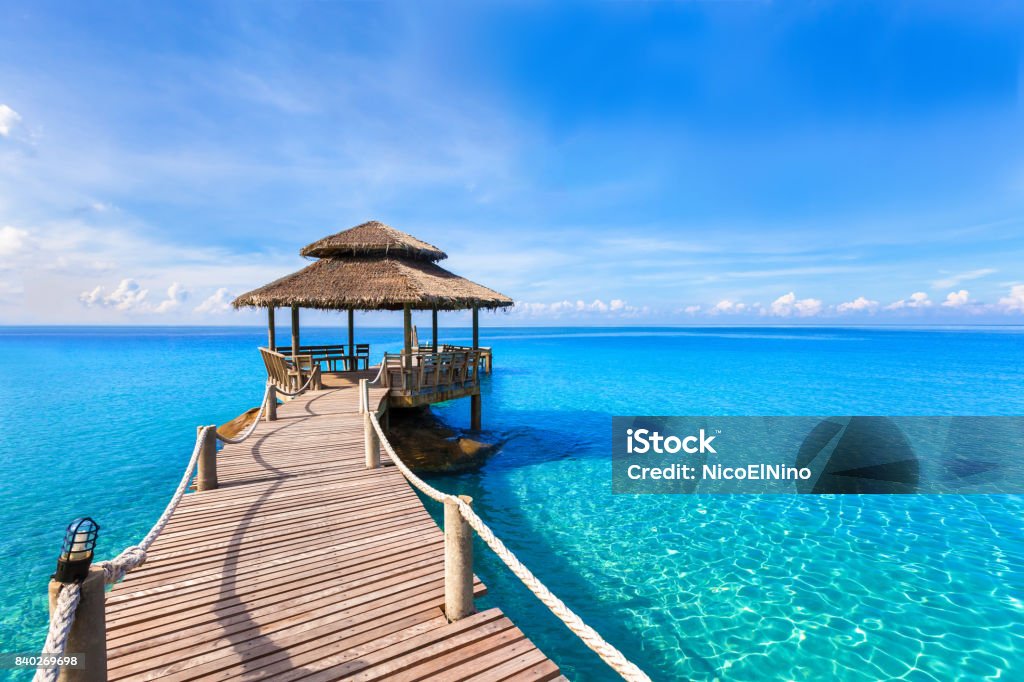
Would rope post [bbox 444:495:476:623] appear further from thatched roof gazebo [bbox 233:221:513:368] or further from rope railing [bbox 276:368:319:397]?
rope railing [bbox 276:368:319:397]

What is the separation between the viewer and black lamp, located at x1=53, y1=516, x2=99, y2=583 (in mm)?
2088

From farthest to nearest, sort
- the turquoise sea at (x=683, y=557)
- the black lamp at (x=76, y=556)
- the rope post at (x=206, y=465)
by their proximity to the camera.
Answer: the rope post at (x=206, y=465), the turquoise sea at (x=683, y=557), the black lamp at (x=76, y=556)

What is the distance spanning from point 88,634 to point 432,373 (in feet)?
36.3

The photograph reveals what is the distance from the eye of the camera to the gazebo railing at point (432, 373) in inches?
494

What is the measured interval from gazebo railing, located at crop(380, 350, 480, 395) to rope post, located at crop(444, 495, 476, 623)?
30.3ft

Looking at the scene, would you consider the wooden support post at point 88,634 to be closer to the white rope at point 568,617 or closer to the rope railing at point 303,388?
the white rope at point 568,617

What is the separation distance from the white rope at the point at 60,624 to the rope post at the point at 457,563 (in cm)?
209

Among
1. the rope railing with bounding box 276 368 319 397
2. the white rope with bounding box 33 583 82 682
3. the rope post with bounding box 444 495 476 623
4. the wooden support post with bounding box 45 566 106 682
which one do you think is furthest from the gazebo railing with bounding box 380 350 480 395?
the white rope with bounding box 33 583 82 682

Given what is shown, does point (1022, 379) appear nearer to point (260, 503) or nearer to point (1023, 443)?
point (1023, 443)

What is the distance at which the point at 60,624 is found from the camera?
2.02m

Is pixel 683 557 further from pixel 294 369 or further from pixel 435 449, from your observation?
pixel 294 369

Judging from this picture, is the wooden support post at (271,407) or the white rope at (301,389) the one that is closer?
the wooden support post at (271,407)

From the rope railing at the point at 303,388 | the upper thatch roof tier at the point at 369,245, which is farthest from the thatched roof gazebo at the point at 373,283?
the rope railing at the point at 303,388

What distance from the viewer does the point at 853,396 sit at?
25.6 metres
